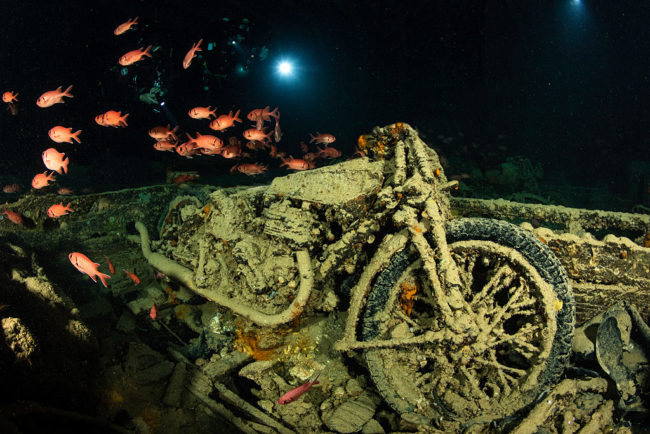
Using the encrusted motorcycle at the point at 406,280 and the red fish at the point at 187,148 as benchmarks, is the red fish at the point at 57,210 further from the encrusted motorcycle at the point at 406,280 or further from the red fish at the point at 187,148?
the encrusted motorcycle at the point at 406,280

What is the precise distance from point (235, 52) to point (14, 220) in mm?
13941

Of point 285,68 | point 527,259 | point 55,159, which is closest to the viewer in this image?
point 527,259

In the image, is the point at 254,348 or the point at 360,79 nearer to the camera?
the point at 254,348

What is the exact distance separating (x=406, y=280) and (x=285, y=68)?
20956mm

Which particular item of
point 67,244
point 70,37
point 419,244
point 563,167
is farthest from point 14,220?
point 563,167

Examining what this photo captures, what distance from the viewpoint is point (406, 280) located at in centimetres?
263

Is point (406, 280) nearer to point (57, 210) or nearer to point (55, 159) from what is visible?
point (57, 210)

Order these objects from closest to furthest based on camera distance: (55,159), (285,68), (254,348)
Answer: (254,348) → (55,159) → (285,68)

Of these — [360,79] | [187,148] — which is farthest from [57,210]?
[360,79]

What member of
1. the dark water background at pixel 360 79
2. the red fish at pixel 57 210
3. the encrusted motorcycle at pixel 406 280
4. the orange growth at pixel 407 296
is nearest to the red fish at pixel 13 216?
the red fish at pixel 57 210

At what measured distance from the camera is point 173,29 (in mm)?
12906

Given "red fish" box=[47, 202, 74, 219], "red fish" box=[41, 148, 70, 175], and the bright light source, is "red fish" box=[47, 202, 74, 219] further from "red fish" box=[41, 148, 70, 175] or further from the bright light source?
the bright light source

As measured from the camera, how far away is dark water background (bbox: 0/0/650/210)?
40.1ft

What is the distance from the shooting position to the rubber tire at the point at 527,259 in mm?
2229
